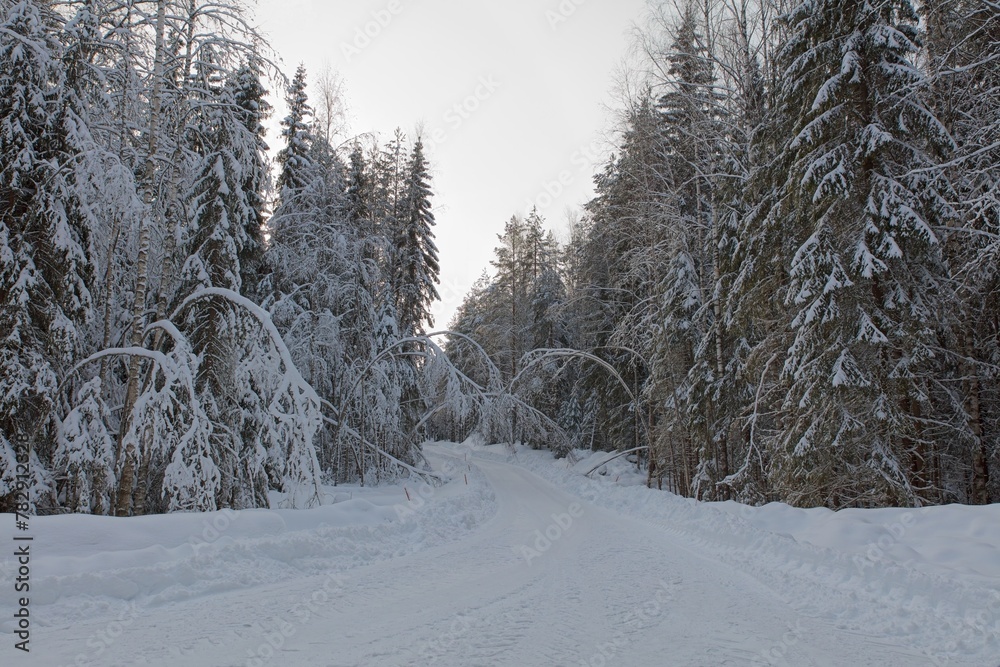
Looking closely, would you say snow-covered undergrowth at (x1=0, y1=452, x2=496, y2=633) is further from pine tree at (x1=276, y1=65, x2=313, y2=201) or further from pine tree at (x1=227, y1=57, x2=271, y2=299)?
pine tree at (x1=276, y1=65, x2=313, y2=201)

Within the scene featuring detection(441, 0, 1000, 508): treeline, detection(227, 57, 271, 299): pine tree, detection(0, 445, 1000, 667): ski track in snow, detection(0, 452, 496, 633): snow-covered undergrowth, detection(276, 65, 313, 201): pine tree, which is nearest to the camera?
detection(0, 445, 1000, 667): ski track in snow

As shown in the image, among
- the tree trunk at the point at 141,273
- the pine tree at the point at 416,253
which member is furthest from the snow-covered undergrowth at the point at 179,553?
the pine tree at the point at 416,253

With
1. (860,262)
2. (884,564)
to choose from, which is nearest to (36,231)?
(884,564)

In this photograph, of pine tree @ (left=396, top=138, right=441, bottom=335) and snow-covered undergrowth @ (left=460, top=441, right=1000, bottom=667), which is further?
pine tree @ (left=396, top=138, right=441, bottom=335)

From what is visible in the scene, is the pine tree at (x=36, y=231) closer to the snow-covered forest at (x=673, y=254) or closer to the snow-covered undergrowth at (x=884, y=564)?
the snow-covered forest at (x=673, y=254)

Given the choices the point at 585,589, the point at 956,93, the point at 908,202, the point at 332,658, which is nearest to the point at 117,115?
the point at 332,658

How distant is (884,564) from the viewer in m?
5.45

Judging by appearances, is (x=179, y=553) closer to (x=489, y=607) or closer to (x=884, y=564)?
(x=489, y=607)

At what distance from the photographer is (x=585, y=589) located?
5852mm

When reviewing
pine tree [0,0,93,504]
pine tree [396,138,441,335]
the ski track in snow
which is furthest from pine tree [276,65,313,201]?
the ski track in snow

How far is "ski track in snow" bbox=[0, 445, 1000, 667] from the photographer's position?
3773mm

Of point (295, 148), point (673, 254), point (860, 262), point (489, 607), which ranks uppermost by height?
point (295, 148)

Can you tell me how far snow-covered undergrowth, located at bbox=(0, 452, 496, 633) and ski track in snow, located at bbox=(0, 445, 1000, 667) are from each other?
0.02m

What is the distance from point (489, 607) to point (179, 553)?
12.0 feet
